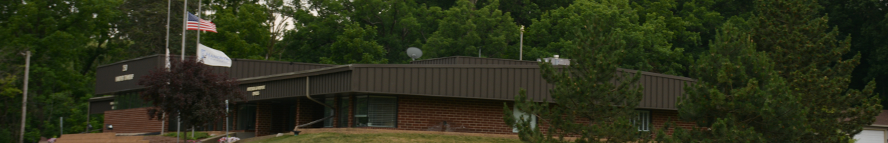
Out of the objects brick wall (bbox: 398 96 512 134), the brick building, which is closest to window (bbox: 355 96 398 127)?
the brick building

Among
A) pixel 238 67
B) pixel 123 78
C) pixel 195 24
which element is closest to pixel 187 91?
pixel 195 24

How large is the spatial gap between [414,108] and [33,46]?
35709 mm

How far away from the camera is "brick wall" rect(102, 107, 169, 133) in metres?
33.5

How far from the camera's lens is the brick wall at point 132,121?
110 ft

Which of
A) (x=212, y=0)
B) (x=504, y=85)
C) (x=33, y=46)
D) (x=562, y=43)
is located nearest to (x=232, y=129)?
(x=504, y=85)

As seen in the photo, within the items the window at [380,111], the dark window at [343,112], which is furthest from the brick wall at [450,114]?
the dark window at [343,112]

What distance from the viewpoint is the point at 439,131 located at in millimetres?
24531

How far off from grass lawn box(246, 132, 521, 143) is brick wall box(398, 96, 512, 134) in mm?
878

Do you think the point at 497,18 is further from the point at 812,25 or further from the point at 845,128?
the point at 845,128

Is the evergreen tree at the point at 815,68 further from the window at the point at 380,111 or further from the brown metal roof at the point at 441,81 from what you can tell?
the window at the point at 380,111

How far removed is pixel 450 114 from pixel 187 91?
24.1ft

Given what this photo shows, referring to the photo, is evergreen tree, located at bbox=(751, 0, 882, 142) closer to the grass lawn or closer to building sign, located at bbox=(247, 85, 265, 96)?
the grass lawn

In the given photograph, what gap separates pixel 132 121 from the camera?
114 feet

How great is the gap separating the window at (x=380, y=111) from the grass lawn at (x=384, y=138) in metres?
1.04
